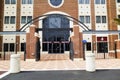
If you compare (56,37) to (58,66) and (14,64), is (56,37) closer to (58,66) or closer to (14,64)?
(58,66)

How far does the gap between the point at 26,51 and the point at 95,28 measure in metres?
24.3

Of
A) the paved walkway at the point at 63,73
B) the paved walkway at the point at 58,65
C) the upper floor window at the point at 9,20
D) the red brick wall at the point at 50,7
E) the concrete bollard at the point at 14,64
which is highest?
the red brick wall at the point at 50,7

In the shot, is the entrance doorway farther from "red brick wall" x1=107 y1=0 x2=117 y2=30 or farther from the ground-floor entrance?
"red brick wall" x1=107 y1=0 x2=117 y2=30

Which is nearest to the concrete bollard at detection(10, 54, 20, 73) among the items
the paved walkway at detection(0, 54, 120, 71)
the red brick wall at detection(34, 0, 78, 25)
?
the paved walkway at detection(0, 54, 120, 71)

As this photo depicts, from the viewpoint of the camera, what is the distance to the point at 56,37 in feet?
174

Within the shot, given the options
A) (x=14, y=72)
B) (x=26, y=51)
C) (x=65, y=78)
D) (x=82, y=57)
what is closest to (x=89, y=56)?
(x=65, y=78)

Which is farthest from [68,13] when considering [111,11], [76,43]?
[76,43]

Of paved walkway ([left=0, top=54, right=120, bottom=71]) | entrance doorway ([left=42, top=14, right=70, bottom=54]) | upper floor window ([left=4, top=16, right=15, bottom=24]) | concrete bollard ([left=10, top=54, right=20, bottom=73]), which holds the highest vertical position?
upper floor window ([left=4, top=16, right=15, bottom=24])

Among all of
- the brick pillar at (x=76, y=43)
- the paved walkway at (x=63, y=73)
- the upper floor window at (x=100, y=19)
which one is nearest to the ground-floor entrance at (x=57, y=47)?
the upper floor window at (x=100, y=19)

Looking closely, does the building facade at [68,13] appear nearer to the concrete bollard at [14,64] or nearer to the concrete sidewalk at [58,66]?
the concrete sidewalk at [58,66]

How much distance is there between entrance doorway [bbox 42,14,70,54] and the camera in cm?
5081

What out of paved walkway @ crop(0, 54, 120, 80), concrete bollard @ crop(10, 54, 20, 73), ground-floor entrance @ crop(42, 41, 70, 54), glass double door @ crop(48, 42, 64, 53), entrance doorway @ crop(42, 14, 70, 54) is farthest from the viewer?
glass double door @ crop(48, 42, 64, 53)

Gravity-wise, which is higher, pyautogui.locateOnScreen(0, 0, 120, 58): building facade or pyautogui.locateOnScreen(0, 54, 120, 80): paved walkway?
pyautogui.locateOnScreen(0, 0, 120, 58): building facade

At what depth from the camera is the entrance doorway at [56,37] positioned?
50.8 metres
